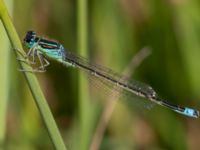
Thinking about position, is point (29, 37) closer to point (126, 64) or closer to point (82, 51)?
point (82, 51)

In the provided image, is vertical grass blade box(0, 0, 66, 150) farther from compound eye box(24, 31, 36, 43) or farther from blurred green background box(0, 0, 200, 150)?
blurred green background box(0, 0, 200, 150)

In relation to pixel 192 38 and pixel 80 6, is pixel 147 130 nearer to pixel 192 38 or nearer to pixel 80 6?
pixel 192 38

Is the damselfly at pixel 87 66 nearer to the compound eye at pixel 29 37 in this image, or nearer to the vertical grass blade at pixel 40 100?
the compound eye at pixel 29 37

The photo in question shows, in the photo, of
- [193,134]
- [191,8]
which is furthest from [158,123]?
[191,8]

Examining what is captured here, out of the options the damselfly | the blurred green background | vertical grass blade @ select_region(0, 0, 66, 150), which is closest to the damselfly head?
the damselfly

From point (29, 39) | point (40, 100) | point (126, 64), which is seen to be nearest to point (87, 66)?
point (29, 39)

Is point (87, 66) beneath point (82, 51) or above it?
beneath

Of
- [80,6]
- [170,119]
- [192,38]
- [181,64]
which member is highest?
[80,6]
